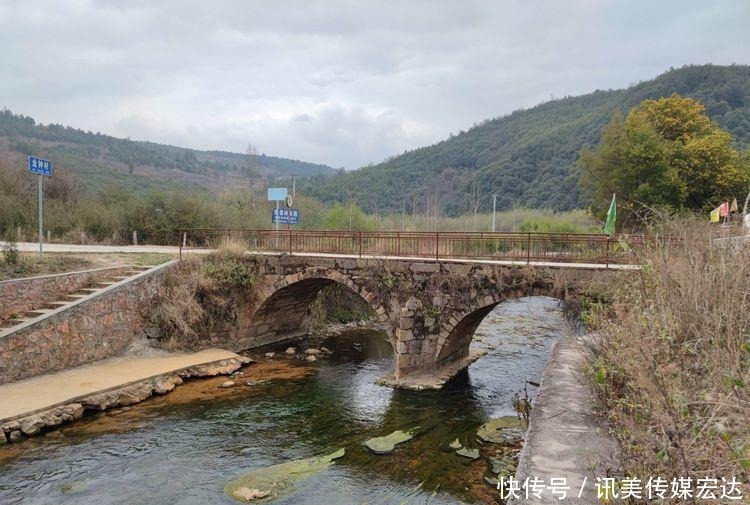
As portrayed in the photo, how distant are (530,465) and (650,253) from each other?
378cm

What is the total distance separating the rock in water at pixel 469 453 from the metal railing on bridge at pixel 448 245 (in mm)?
4832

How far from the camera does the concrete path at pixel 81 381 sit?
1070cm

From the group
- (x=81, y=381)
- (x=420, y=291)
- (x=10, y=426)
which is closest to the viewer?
(x=10, y=426)

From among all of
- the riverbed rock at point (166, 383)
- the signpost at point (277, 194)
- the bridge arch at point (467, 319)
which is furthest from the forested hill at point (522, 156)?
the riverbed rock at point (166, 383)

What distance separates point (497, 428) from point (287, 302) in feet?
32.9

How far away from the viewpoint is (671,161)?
25000 millimetres

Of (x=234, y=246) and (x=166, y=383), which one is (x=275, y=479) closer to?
(x=166, y=383)

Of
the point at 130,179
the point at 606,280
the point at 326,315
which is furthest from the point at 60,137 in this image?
the point at 606,280

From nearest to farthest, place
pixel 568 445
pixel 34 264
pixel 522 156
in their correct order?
pixel 568 445 < pixel 34 264 < pixel 522 156

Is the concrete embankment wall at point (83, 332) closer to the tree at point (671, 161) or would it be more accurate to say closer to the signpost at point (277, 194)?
the signpost at point (277, 194)

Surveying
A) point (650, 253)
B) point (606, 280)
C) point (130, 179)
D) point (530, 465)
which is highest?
point (130, 179)

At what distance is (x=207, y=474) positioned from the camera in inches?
348

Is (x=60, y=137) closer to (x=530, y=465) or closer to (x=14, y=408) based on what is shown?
(x=14, y=408)

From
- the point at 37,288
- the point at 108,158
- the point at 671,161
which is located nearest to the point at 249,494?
the point at 37,288
